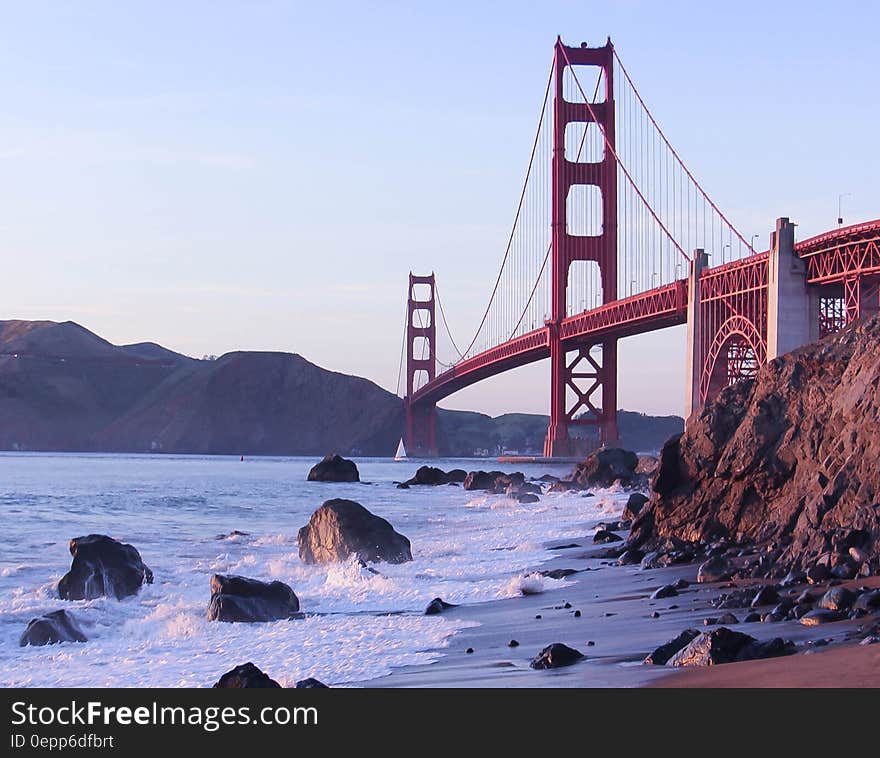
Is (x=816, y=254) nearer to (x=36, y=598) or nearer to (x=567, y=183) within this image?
(x=36, y=598)

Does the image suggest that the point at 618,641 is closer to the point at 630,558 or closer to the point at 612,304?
the point at 630,558

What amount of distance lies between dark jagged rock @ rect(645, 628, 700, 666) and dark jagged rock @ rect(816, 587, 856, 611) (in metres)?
1.18

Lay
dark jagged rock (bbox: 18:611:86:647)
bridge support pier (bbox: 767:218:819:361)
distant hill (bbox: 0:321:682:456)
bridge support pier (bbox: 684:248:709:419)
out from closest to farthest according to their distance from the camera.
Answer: dark jagged rock (bbox: 18:611:86:647), bridge support pier (bbox: 767:218:819:361), bridge support pier (bbox: 684:248:709:419), distant hill (bbox: 0:321:682:456)

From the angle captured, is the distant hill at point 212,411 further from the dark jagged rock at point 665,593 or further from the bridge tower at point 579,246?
the dark jagged rock at point 665,593

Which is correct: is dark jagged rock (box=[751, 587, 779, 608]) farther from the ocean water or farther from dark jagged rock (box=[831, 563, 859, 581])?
the ocean water

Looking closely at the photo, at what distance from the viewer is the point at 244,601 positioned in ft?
34.3

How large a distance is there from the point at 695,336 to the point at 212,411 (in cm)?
9173

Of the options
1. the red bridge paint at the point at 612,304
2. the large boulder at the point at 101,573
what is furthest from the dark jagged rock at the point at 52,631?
the red bridge paint at the point at 612,304

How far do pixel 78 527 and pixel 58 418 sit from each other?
10651 centimetres

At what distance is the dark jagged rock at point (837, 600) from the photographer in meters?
7.77

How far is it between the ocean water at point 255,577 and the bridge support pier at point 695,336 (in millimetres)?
10769

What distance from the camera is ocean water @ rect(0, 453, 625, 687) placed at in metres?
8.51

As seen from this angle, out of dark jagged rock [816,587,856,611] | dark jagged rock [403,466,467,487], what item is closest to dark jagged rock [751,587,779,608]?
dark jagged rock [816,587,856,611]
